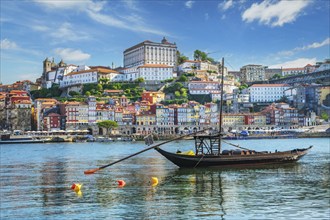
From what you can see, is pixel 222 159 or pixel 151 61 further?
pixel 151 61

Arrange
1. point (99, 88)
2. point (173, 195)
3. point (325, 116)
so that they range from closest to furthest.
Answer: point (173, 195) → point (325, 116) → point (99, 88)

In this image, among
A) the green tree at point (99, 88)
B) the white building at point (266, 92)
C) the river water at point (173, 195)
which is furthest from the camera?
the white building at point (266, 92)

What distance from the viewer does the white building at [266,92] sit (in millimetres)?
125750

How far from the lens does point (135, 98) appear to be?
114062 millimetres

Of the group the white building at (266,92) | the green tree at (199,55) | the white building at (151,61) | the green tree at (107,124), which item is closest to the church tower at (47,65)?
the white building at (151,61)

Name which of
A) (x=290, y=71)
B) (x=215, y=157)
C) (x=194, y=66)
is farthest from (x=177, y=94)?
(x=215, y=157)

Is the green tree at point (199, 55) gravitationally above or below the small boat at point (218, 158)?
above

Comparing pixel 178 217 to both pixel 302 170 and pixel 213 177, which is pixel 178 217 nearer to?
pixel 213 177

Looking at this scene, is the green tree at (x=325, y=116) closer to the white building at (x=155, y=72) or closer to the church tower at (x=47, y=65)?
the white building at (x=155, y=72)

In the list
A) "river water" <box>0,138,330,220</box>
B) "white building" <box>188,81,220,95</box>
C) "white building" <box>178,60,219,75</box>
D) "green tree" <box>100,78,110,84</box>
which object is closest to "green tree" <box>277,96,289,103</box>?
"white building" <box>188,81,220,95</box>

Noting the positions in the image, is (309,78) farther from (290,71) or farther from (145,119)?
(145,119)

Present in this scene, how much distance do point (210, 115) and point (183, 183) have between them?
8463cm

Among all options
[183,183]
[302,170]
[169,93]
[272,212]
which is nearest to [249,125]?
[169,93]

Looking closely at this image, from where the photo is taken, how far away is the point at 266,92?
127 metres
